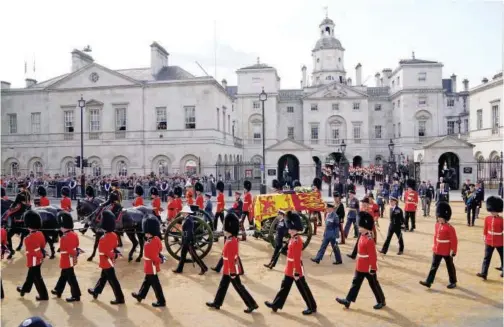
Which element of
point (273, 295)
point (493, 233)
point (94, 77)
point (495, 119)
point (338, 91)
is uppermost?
point (338, 91)

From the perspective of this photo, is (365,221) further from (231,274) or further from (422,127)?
(422,127)

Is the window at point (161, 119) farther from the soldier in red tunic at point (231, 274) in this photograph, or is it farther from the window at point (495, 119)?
the soldier in red tunic at point (231, 274)

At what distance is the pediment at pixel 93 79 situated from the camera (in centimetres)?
3281

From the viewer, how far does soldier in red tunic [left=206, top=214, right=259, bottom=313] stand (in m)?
7.23

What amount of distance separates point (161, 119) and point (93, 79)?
6088 millimetres

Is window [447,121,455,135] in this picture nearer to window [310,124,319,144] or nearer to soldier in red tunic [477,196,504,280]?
window [310,124,319,144]

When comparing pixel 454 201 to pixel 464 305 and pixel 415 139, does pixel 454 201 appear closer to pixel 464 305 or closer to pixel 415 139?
pixel 464 305

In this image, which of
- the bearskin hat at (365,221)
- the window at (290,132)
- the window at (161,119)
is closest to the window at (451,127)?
the window at (290,132)

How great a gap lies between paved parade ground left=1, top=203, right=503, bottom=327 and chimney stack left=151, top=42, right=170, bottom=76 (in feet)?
83.0

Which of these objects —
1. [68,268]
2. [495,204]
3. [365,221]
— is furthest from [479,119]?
[68,268]

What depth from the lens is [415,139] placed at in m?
47.5

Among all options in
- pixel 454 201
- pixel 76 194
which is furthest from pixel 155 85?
pixel 454 201

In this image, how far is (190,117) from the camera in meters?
32.4

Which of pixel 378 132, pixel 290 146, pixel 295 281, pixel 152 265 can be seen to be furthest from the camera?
pixel 378 132
